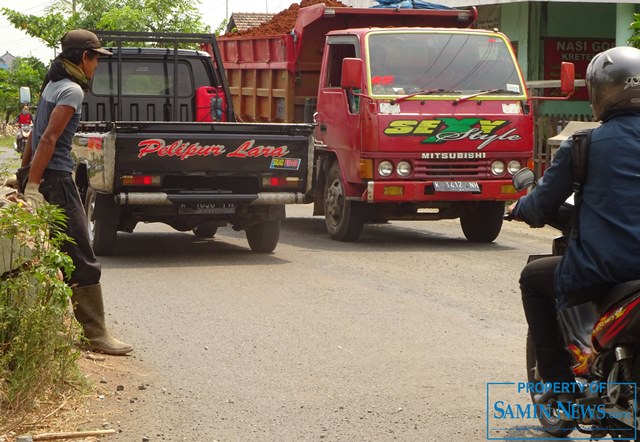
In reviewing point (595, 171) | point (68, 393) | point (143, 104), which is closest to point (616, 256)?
point (595, 171)

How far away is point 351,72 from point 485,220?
2459 millimetres

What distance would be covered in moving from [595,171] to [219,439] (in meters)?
2.17

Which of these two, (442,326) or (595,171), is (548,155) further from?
(595,171)

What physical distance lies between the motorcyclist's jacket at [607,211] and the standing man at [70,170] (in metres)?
3.49

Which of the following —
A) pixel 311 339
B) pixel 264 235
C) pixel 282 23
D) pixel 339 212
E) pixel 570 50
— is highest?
pixel 282 23

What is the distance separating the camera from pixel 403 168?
13414 millimetres

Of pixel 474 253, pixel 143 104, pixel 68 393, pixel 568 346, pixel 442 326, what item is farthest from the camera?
pixel 143 104

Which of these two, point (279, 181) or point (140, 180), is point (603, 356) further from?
point (279, 181)

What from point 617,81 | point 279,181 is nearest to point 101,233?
Result: point 279,181

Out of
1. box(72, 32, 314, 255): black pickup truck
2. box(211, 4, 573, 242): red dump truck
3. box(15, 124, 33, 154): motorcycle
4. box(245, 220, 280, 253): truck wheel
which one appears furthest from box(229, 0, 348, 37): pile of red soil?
box(15, 124, 33, 154): motorcycle

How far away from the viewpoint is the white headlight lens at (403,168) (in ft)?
44.0

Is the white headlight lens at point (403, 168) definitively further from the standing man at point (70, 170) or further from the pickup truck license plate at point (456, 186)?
the standing man at point (70, 170)

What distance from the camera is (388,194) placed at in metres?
13.4

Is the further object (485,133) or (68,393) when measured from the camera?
(485,133)
